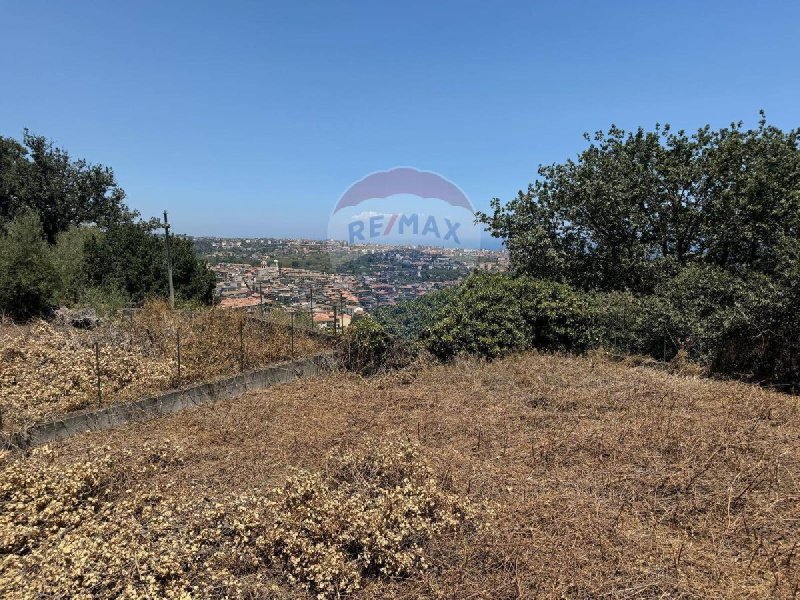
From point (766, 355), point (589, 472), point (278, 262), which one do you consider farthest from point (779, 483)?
point (278, 262)

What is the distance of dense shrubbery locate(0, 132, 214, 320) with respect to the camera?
8.88 metres

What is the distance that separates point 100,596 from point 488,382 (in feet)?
14.0

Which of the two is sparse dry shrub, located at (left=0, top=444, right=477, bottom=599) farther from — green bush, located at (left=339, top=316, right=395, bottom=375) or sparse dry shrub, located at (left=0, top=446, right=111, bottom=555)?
green bush, located at (left=339, top=316, right=395, bottom=375)

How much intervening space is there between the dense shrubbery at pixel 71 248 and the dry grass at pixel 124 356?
2.38m

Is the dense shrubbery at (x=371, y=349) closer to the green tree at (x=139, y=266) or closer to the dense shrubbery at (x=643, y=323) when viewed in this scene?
the dense shrubbery at (x=643, y=323)

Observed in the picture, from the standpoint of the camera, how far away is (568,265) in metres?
9.89

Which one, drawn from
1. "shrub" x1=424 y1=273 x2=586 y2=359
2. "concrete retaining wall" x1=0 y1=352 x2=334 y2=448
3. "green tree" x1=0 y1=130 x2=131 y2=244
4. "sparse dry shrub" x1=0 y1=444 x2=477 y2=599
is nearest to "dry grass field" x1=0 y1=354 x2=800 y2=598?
"sparse dry shrub" x1=0 y1=444 x2=477 y2=599

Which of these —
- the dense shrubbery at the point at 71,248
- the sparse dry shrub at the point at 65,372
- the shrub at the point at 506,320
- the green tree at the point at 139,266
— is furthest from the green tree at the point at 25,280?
the shrub at the point at 506,320

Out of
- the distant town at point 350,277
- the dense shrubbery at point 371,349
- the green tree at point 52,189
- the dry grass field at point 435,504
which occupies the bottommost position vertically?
the dry grass field at point 435,504

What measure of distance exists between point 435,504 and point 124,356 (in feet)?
15.4

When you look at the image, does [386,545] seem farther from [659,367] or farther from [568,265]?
[568,265]

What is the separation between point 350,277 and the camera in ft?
29.5

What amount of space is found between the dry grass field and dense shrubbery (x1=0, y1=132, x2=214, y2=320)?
6.00 m

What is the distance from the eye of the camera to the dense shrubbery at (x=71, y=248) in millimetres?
8875
